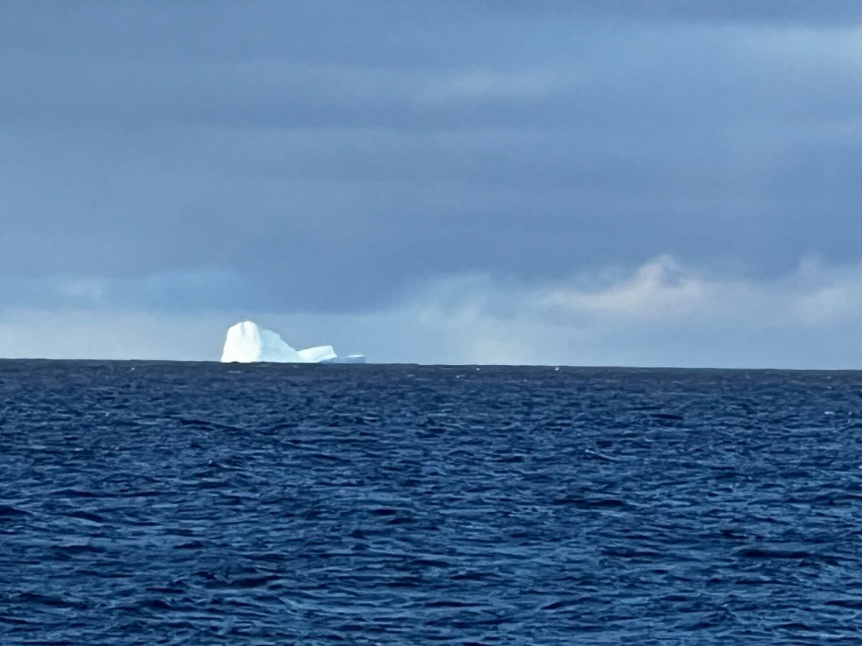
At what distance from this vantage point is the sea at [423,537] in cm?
2336

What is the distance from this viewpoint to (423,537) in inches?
1248

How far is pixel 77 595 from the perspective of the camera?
81.5 feet

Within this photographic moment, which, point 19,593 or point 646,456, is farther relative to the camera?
point 646,456

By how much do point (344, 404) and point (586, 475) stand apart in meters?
48.8

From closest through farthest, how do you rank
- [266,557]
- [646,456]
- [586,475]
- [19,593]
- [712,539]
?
[19,593], [266,557], [712,539], [586,475], [646,456]

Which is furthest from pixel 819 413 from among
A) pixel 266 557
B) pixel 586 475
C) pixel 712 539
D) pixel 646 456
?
pixel 266 557

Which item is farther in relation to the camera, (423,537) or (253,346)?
(253,346)

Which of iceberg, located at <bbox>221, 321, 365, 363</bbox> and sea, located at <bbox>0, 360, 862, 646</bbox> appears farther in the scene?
iceberg, located at <bbox>221, 321, 365, 363</bbox>

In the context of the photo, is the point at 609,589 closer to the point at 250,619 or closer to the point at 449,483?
the point at 250,619

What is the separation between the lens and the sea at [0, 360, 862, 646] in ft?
76.6

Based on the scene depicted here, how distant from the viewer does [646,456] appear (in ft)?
176

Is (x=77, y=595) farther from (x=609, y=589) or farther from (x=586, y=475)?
(x=586, y=475)

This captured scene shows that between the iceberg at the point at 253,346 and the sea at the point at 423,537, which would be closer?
the sea at the point at 423,537

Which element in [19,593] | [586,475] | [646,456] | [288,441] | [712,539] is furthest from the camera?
[288,441]
